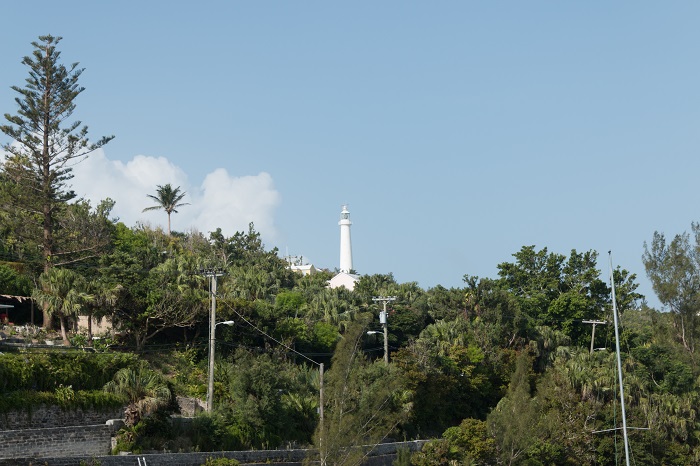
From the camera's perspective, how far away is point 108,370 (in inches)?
1398

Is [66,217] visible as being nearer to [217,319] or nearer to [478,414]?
[217,319]

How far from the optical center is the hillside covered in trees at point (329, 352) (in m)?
34.4

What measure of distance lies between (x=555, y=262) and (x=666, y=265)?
11496mm

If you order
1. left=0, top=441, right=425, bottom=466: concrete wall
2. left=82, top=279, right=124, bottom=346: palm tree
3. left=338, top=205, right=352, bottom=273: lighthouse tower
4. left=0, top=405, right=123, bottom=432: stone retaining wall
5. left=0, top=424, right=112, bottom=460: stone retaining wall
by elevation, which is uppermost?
left=338, top=205, right=352, bottom=273: lighthouse tower

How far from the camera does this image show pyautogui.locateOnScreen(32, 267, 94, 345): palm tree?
41.7m

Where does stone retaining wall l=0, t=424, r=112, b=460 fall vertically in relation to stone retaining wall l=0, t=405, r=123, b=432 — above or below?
below

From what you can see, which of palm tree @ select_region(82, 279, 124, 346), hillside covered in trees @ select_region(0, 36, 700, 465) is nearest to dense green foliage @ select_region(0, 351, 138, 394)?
hillside covered in trees @ select_region(0, 36, 700, 465)

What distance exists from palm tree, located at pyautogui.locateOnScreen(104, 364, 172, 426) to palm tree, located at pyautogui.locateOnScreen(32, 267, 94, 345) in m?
7.19

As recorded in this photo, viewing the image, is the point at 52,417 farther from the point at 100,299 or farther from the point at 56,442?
the point at 100,299

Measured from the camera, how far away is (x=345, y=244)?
113m

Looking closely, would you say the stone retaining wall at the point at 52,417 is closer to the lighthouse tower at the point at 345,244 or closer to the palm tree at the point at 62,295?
the palm tree at the point at 62,295

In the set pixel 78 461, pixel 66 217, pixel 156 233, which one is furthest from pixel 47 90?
pixel 156 233

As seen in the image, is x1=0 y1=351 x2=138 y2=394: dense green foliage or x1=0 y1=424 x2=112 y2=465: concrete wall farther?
x1=0 y1=351 x2=138 y2=394: dense green foliage

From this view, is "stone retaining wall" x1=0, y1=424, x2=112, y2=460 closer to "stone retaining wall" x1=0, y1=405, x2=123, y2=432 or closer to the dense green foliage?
"stone retaining wall" x1=0, y1=405, x2=123, y2=432
